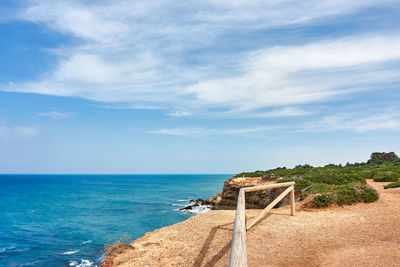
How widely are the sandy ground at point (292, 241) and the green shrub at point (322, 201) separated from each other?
16.4 inches

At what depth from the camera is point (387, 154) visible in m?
59.4

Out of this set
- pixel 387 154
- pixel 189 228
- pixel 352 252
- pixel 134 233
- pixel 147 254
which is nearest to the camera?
pixel 352 252

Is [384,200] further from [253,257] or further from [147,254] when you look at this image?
[147,254]

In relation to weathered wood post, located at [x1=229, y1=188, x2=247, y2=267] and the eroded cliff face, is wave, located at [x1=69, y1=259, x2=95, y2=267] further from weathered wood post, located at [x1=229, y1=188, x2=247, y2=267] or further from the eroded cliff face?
weathered wood post, located at [x1=229, y1=188, x2=247, y2=267]

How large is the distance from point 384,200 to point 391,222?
3.82 metres

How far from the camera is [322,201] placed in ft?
42.9

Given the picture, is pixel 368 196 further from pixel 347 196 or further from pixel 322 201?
pixel 322 201

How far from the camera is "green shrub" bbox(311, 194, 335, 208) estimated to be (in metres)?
13.0

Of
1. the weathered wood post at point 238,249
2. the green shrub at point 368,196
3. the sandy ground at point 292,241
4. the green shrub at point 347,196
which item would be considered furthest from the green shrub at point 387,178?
the weathered wood post at point 238,249

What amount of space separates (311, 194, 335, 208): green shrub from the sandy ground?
416mm

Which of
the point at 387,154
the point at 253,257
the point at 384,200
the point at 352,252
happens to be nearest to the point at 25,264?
the point at 253,257

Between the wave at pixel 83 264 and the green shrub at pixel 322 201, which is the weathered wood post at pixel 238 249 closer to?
the green shrub at pixel 322 201

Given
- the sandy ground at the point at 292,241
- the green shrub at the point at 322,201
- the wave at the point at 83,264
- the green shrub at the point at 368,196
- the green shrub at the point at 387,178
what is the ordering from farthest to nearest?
the green shrub at the point at 387,178, the wave at the point at 83,264, the green shrub at the point at 368,196, the green shrub at the point at 322,201, the sandy ground at the point at 292,241

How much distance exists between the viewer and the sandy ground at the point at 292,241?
24.7 feet
